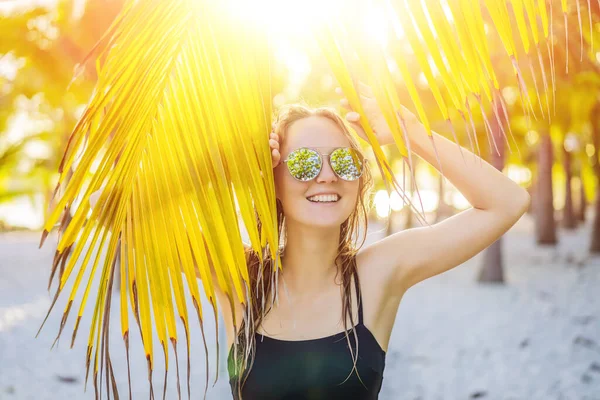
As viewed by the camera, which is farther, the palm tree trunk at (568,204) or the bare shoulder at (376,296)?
the palm tree trunk at (568,204)

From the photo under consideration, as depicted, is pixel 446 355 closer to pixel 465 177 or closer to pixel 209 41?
pixel 465 177

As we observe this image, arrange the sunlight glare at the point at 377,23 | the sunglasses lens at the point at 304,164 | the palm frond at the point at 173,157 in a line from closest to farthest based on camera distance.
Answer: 1. the sunlight glare at the point at 377,23
2. the palm frond at the point at 173,157
3. the sunglasses lens at the point at 304,164

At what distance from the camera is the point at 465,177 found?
1.72 metres

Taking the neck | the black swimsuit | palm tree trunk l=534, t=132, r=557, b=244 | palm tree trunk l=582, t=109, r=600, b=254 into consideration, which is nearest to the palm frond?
the black swimsuit

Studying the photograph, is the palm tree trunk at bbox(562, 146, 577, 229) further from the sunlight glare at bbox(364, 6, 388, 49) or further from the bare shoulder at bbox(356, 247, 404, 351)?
the sunlight glare at bbox(364, 6, 388, 49)

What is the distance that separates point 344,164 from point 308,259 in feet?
1.35

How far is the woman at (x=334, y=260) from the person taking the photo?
1.67m

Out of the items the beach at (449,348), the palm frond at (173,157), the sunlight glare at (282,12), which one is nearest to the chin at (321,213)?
the palm frond at (173,157)

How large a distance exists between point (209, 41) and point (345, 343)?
97 cm

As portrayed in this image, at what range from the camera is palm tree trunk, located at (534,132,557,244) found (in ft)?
45.1

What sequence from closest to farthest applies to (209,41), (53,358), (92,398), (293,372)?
(209,41)
(293,372)
(92,398)
(53,358)

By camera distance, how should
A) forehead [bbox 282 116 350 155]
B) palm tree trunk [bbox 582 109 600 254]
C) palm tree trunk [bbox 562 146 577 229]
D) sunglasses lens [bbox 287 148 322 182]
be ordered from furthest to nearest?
palm tree trunk [bbox 562 146 577 229] < palm tree trunk [bbox 582 109 600 254] < forehead [bbox 282 116 350 155] < sunglasses lens [bbox 287 148 322 182]

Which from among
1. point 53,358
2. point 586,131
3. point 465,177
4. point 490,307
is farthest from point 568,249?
point 465,177

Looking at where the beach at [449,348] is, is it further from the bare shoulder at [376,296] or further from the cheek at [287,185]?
the cheek at [287,185]
